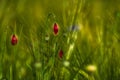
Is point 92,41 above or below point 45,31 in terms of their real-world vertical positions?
below

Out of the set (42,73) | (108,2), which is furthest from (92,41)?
(108,2)

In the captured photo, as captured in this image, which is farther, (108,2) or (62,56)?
(108,2)

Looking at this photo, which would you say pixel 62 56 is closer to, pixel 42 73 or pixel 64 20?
pixel 42 73

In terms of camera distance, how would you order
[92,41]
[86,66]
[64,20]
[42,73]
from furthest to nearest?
[92,41] → [64,20] → [86,66] → [42,73]

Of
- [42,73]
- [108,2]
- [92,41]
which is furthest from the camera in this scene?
[108,2]

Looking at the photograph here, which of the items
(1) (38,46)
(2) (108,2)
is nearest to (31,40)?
(1) (38,46)

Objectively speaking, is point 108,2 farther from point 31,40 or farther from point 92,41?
point 31,40

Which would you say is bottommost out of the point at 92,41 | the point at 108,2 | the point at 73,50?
the point at 108,2

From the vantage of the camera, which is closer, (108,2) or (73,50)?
(73,50)

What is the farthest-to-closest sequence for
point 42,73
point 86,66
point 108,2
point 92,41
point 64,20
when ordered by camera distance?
point 108,2
point 92,41
point 64,20
point 86,66
point 42,73
